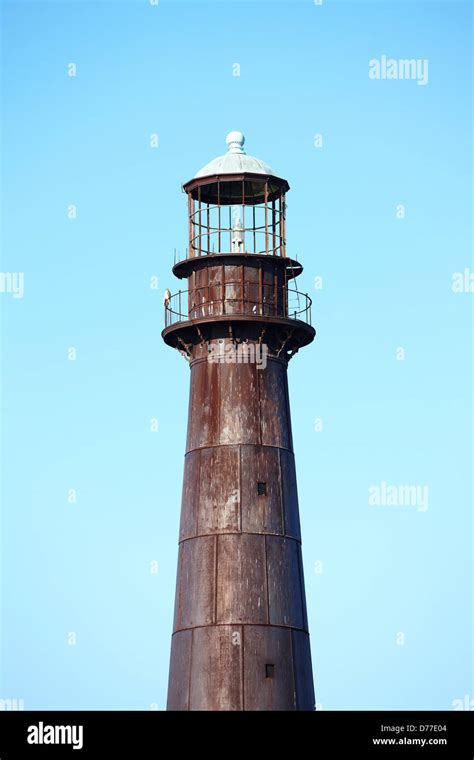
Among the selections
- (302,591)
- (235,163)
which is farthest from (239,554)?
(235,163)

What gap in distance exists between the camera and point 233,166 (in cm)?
6844

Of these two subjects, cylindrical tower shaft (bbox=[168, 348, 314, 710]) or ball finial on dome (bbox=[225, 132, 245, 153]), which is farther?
ball finial on dome (bbox=[225, 132, 245, 153])

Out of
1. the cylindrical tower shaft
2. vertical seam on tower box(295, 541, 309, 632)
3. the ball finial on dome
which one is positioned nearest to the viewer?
the cylindrical tower shaft

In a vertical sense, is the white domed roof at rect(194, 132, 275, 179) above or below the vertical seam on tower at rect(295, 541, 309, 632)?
above

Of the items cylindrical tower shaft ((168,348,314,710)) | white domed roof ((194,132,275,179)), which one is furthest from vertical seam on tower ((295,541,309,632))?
white domed roof ((194,132,275,179))

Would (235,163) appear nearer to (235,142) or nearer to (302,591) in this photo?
(235,142)

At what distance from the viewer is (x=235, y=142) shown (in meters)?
69.6

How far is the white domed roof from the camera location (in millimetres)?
68375

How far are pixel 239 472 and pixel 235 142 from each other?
1196 centimetres

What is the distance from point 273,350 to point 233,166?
21.5 ft

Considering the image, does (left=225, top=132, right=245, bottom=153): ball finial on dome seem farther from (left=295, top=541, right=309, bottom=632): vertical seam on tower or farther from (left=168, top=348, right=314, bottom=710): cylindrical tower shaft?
(left=295, top=541, right=309, bottom=632): vertical seam on tower

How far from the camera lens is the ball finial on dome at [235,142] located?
69.6m
